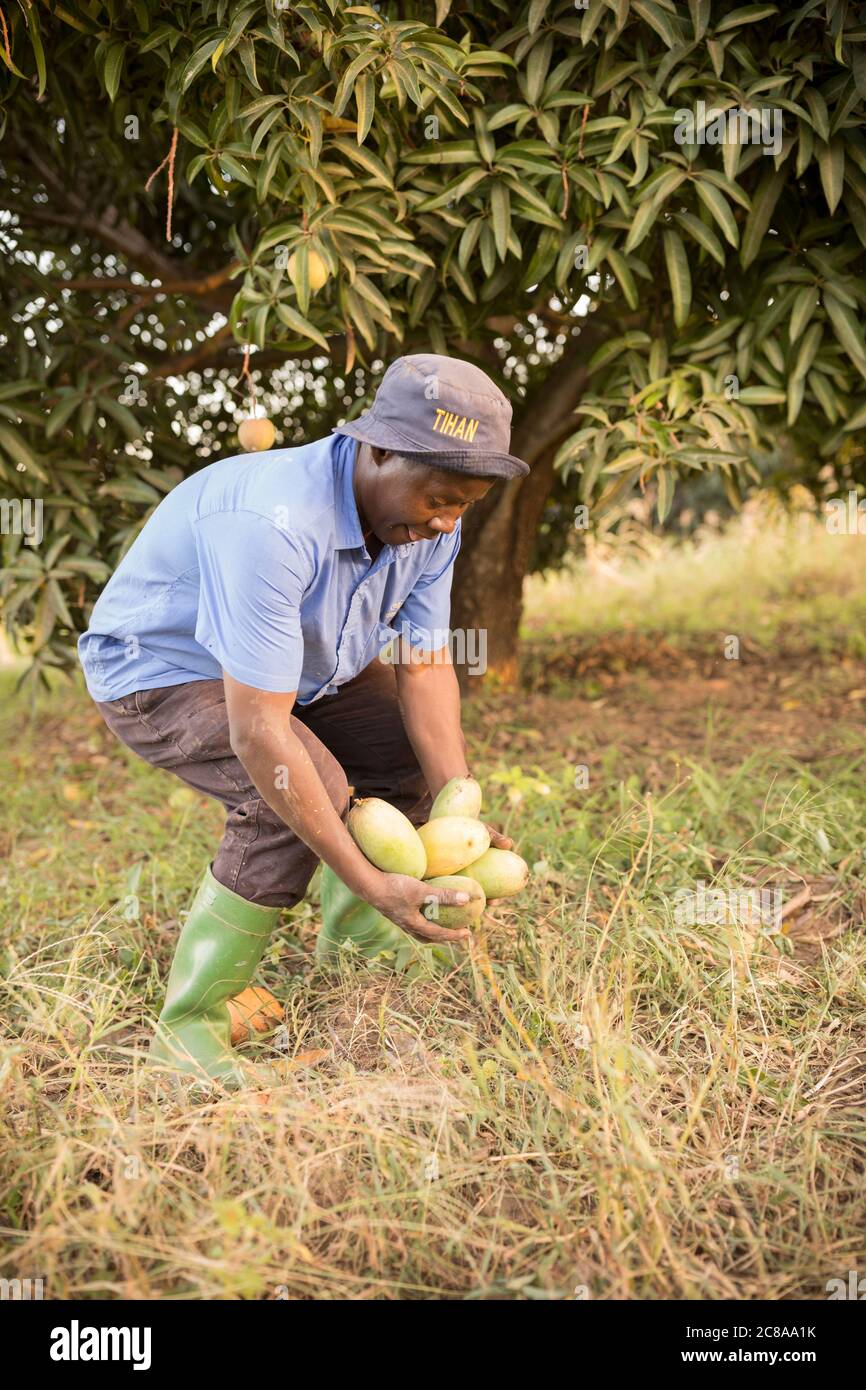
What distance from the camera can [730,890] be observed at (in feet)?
7.61

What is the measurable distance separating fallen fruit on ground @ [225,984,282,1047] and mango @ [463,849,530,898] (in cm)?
50

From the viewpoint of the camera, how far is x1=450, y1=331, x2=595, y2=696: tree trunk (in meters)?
3.75

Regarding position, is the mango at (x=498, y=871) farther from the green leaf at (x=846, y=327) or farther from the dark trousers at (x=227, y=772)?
the green leaf at (x=846, y=327)

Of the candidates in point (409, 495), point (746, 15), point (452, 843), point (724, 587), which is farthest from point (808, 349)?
point (724, 587)

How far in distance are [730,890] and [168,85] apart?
2090 millimetres

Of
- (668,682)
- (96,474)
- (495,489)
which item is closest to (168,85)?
(96,474)

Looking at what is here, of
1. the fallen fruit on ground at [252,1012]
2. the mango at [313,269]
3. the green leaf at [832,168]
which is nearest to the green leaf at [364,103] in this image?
the mango at [313,269]

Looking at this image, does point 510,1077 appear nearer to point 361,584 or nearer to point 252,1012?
point 252,1012

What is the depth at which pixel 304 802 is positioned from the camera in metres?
1.76

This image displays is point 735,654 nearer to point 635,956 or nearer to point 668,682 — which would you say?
point 668,682

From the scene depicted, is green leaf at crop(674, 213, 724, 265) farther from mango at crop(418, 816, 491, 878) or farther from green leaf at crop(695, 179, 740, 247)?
mango at crop(418, 816, 491, 878)

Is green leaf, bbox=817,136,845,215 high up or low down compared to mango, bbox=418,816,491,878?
up

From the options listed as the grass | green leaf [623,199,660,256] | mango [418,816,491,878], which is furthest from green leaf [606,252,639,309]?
the grass

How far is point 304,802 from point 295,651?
9.2 inches
